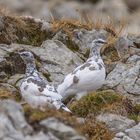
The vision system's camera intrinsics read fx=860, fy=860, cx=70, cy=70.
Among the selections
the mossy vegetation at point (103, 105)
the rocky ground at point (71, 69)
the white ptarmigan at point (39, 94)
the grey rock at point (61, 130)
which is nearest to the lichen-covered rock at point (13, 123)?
the rocky ground at point (71, 69)

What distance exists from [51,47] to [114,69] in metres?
1.41

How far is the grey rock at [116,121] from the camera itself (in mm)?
13242

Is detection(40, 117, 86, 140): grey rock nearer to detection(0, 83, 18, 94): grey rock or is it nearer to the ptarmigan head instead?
the ptarmigan head

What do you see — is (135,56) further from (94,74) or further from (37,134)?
(37,134)

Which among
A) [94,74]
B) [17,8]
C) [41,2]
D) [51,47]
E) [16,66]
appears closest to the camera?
[94,74]

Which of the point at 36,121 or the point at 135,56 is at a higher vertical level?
the point at 36,121

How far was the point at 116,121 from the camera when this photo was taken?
44.0 ft

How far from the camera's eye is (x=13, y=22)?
1706cm

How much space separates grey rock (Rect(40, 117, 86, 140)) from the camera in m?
9.75

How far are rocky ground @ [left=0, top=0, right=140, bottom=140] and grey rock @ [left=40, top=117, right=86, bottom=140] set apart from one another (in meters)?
0.01

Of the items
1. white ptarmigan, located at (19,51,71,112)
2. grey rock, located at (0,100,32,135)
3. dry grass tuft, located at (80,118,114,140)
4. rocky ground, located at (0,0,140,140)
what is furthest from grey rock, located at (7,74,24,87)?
grey rock, located at (0,100,32,135)

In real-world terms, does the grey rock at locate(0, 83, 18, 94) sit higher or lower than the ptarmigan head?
lower

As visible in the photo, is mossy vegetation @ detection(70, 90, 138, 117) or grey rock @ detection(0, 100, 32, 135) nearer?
grey rock @ detection(0, 100, 32, 135)

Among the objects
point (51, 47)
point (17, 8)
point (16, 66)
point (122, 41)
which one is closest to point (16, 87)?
point (16, 66)
